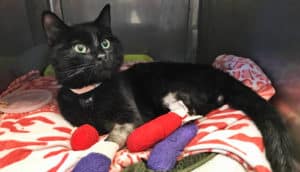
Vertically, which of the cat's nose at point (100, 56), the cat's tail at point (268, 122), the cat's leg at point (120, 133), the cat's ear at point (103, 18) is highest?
the cat's ear at point (103, 18)

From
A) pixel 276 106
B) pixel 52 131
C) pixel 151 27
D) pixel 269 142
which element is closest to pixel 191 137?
pixel 269 142

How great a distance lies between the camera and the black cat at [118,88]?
1058mm

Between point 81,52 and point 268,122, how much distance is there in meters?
0.62

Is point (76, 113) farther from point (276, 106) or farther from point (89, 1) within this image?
point (89, 1)

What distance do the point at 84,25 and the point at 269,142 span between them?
712mm

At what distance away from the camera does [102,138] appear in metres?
1.11

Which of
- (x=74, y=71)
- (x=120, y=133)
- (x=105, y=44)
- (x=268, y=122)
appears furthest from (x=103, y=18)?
(x=268, y=122)

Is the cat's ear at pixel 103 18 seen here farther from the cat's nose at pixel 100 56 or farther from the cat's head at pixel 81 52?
the cat's nose at pixel 100 56

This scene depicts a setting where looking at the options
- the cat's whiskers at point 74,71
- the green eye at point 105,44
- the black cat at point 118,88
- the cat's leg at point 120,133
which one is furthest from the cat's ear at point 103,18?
the cat's leg at point 120,133

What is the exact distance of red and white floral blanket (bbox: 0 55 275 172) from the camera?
92 cm

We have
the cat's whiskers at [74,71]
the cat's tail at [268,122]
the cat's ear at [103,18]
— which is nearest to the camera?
the cat's tail at [268,122]

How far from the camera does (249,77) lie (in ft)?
4.14

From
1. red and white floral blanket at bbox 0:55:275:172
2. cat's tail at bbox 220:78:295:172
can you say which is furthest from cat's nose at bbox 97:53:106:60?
cat's tail at bbox 220:78:295:172

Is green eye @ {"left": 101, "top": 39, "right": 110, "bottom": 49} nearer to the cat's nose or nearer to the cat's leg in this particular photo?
the cat's nose
